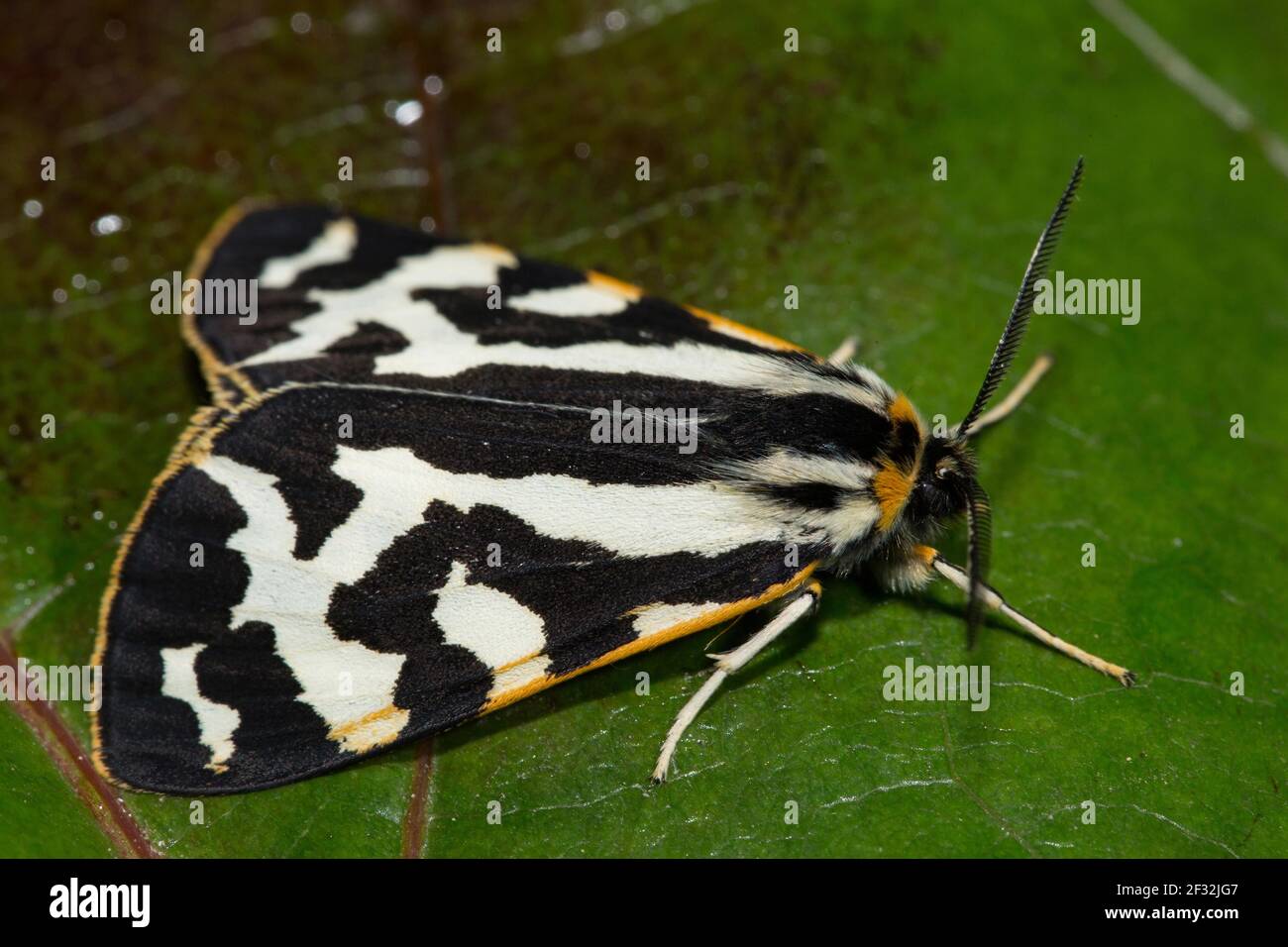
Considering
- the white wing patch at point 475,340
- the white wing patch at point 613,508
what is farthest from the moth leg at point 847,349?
the white wing patch at point 613,508

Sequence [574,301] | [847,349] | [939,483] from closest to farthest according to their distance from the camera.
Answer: [939,483] → [574,301] → [847,349]

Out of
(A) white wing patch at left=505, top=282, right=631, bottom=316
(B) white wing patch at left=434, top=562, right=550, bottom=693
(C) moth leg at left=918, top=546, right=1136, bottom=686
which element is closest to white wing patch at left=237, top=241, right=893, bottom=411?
(A) white wing patch at left=505, top=282, right=631, bottom=316

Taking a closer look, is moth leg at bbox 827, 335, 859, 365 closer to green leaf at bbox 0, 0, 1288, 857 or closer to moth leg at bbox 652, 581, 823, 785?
green leaf at bbox 0, 0, 1288, 857

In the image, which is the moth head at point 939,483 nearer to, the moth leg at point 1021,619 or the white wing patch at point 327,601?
the moth leg at point 1021,619

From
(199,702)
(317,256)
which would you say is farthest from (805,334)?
(199,702)

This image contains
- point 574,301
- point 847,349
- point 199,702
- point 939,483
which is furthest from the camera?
point 847,349

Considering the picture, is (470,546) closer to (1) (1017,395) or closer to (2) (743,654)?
(2) (743,654)
